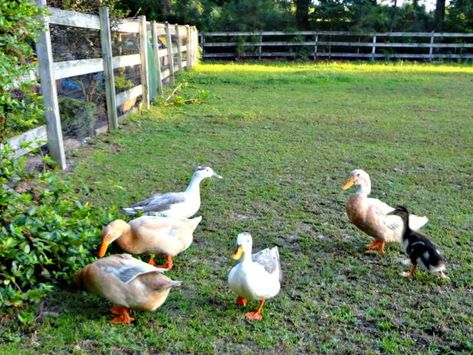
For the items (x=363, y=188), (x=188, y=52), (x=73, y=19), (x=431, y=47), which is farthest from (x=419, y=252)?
(x=431, y=47)

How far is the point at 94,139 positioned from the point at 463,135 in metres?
5.41

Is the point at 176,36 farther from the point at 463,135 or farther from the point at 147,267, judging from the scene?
the point at 147,267

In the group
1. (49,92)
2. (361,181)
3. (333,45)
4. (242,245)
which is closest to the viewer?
(242,245)

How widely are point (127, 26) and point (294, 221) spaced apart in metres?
5.38

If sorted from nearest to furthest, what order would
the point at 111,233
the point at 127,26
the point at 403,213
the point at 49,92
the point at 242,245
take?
the point at 242,245
the point at 111,233
the point at 403,213
the point at 49,92
the point at 127,26

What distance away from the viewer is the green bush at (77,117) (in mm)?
6211

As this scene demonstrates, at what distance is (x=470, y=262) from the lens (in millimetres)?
3725

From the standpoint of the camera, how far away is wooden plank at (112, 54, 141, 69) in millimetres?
7590

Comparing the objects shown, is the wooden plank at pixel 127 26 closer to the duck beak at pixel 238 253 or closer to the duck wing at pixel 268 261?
the duck wing at pixel 268 261

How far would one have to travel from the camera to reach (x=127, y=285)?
111 inches

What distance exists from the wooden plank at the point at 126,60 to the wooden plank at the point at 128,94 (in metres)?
0.42

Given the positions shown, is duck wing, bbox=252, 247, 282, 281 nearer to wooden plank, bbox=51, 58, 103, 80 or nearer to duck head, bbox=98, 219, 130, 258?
duck head, bbox=98, 219, 130, 258

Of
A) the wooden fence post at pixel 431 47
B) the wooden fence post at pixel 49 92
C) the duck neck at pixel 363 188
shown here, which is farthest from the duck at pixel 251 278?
the wooden fence post at pixel 431 47

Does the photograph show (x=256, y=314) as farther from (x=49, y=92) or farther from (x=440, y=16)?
(x=440, y=16)
